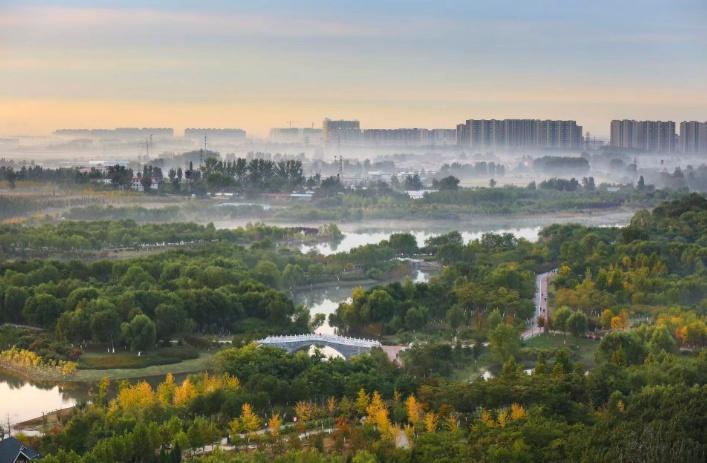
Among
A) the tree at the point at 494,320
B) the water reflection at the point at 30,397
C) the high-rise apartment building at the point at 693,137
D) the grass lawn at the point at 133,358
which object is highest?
the high-rise apartment building at the point at 693,137

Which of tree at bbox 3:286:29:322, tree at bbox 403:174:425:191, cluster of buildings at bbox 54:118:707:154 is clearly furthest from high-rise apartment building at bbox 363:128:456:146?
tree at bbox 3:286:29:322

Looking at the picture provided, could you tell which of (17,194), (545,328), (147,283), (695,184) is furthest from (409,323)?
(695,184)

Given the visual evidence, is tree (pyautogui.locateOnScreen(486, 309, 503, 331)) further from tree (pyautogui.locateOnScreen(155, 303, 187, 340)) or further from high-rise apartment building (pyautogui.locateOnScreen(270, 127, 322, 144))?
high-rise apartment building (pyautogui.locateOnScreen(270, 127, 322, 144))

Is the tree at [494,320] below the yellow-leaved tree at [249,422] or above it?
above

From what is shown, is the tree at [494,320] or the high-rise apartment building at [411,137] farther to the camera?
the high-rise apartment building at [411,137]

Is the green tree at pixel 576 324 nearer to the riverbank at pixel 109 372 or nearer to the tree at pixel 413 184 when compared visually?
the riverbank at pixel 109 372

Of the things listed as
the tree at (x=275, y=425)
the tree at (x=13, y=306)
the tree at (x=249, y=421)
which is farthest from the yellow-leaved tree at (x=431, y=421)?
the tree at (x=13, y=306)

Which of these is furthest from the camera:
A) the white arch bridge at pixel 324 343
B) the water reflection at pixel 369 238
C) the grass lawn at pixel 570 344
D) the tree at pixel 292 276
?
the water reflection at pixel 369 238

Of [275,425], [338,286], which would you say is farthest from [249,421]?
[338,286]

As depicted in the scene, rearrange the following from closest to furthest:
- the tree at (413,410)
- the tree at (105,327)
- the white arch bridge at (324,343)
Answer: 1. the tree at (413,410)
2. the white arch bridge at (324,343)
3. the tree at (105,327)
